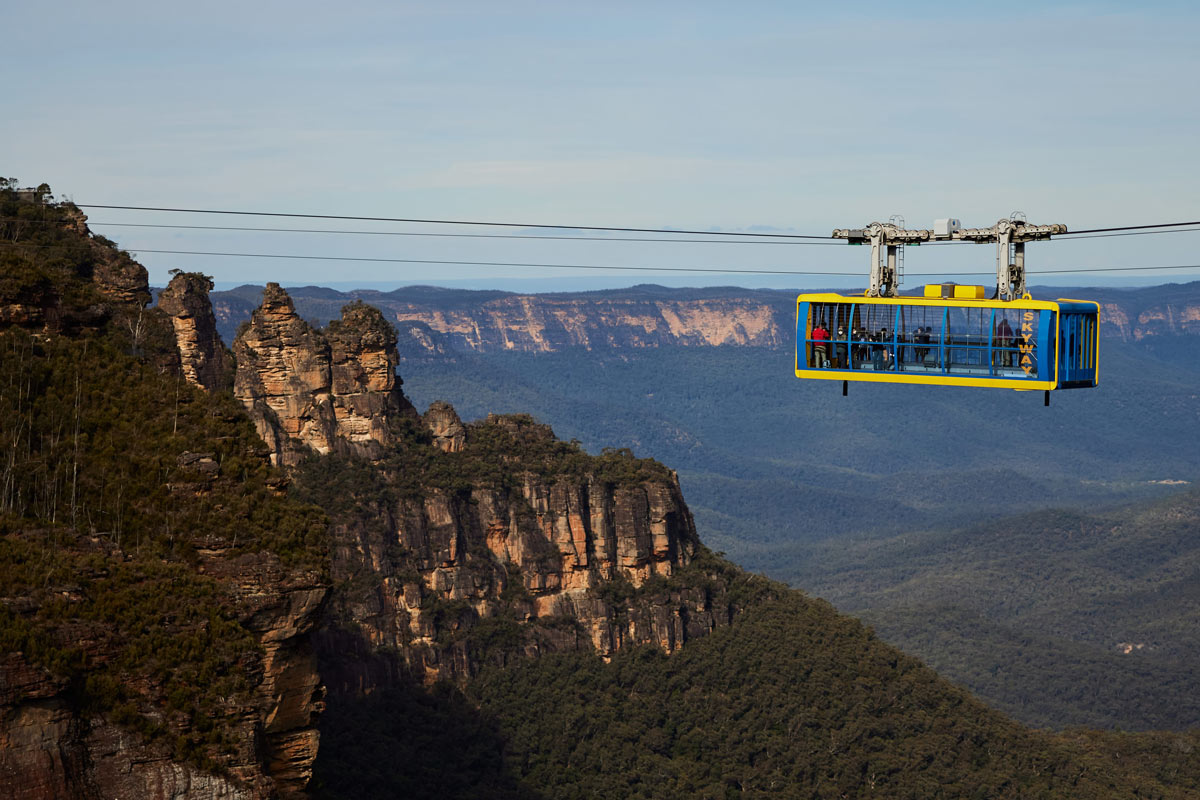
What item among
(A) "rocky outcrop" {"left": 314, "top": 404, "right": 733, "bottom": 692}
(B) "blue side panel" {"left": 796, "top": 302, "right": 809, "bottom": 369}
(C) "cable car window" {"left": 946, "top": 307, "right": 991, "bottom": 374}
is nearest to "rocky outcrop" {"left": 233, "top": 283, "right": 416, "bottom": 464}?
(A) "rocky outcrop" {"left": 314, "top": 404, "right": 733, "bottom": 692}

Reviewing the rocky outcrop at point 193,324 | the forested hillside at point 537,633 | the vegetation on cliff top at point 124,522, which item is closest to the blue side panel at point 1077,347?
the vegetation on cliff top at point 124,522

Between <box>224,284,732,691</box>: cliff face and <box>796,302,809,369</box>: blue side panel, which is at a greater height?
<box>796,302,809,369</box>: blue side panel

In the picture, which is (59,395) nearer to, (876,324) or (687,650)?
(876,324)

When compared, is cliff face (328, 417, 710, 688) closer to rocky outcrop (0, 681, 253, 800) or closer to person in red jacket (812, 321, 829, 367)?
person in red jacket (812, 321, 829, 367)

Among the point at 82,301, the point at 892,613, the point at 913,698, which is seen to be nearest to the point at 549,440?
the point at 913,698

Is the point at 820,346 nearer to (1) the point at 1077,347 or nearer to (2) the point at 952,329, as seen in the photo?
(2) the point at 952,329

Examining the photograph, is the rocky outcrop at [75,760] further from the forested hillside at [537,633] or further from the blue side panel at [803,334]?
the blue side panel at [803,334]

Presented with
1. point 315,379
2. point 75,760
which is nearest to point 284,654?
point 75,760
